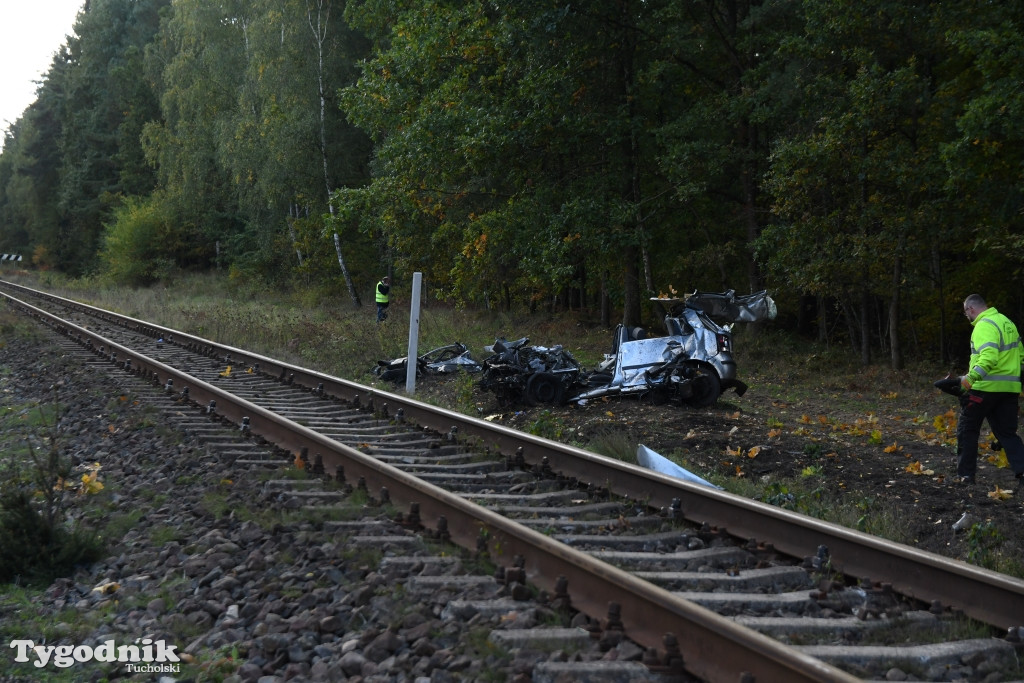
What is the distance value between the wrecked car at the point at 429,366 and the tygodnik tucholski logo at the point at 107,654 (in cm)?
968

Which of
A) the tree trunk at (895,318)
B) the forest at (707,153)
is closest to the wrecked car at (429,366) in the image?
the forest at (707,153)

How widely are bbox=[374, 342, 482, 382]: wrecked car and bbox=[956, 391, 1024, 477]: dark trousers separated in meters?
7.79

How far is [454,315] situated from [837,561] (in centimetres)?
2023

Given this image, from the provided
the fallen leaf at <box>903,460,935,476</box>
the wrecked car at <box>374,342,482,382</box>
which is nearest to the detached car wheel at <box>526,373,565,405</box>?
the wrecked car at <box>374,342,482,382</box>

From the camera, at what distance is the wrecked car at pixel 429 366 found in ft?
47.2

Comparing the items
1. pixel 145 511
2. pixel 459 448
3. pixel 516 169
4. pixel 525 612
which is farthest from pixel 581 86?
pixel 525 612

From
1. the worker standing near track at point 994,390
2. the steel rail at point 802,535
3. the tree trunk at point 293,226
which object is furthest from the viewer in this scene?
the tree trunk at point 293,226

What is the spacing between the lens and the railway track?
391cm

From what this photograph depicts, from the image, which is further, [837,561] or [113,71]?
[113,71]

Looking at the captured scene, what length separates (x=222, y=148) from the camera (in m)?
38.5

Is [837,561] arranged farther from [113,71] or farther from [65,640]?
[113,71]

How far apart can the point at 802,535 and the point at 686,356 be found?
604cm

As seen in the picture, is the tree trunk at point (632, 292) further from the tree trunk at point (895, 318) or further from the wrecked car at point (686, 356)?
the wrecked car at point (686, 356)

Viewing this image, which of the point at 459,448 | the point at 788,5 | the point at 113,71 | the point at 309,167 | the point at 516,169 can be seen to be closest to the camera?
the point at 459,448
